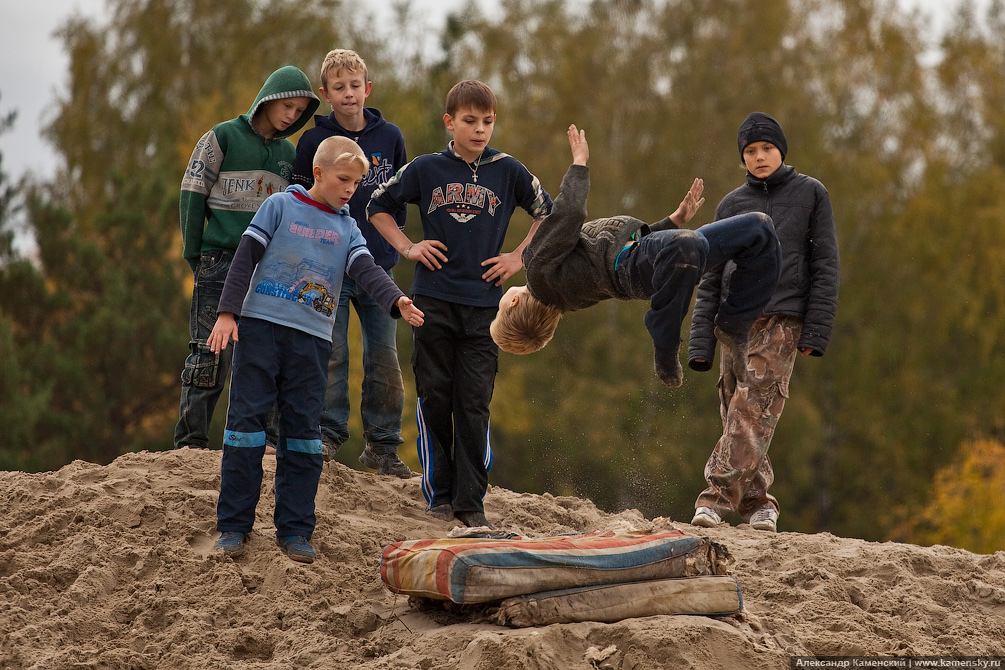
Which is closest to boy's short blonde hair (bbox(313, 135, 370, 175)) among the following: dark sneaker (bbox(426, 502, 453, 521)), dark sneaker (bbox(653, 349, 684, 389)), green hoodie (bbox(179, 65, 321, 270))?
green hoodie (bbox(179, 65, 321, 270))

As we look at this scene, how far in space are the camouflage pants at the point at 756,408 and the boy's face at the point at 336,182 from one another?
270 cm

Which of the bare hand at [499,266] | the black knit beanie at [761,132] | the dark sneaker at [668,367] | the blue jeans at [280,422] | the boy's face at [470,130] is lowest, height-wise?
the blue jeans at [280,422]

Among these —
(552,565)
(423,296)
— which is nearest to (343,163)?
(423,296)

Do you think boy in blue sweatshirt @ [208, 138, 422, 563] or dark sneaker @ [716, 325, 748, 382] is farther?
dark sneaker @ [716, 325, 748, 382]

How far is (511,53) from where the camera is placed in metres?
21.4

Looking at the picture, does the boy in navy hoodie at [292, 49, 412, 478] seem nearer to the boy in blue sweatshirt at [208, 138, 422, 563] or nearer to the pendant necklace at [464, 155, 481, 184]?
the pendant necklace at [464, 155, 481, 184]

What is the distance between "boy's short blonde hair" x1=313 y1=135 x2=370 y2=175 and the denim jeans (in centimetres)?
112

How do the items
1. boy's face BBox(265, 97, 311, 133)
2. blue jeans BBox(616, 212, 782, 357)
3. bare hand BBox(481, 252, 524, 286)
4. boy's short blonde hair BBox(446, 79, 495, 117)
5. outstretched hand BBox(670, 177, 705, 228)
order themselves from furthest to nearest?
boy's face BBox(265, 97, 311, 133) < outstretched hand BBox(670, 177, 705, 228) < bare hand BBox(481, 252, 524, 286) < boy's short blonde hair BBox(446, 79, 495, 117) < blue jeans BBox(616, 212, 782, 357)

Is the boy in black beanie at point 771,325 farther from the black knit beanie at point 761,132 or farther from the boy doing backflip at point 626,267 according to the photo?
the boy doing backflip at point 626,267

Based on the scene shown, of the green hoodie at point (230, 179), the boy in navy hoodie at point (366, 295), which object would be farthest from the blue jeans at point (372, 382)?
the green hoodie at point (230, 179)

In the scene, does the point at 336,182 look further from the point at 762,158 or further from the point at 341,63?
the point at 762,158

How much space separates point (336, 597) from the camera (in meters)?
4.52

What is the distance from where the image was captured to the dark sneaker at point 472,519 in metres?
5.41

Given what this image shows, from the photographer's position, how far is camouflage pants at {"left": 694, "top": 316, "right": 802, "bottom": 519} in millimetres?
6191
